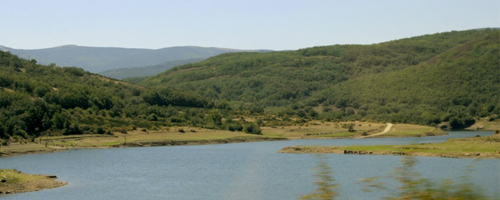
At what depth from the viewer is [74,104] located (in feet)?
343

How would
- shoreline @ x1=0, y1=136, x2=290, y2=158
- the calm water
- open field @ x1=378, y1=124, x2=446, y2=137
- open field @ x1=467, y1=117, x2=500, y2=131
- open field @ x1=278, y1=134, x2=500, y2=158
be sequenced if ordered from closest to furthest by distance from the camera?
the calm water
open field @ x1=278, y1=134, x2=500, y2=158
shoreline @ x1=0, y1=136, x2=290, y2=158
open field @ x1=378, y1=124, x2=446, y2=137
open field @ x1=467, y1=117, x2=500, y2=131

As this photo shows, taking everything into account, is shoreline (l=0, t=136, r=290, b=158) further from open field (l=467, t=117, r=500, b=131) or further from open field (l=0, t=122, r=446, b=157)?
open field (l=467, t=117, r=500, b=131)

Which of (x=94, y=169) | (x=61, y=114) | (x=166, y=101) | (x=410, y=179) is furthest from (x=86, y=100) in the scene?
(x=410, y=179)

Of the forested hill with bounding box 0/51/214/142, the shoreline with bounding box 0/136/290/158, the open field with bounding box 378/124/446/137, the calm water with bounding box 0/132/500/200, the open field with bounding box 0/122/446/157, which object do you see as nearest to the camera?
the calm water with bounding box 0/132/500/200

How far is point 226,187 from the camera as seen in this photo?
→ 4303 cm

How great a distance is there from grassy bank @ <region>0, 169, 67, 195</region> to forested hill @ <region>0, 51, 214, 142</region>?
38.3 m

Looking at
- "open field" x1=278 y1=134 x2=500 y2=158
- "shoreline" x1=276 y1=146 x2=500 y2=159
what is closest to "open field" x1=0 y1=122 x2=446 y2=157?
"shoreline" x1=276 y1=146 x2=500 y2=159

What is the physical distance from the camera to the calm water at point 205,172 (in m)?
39.6

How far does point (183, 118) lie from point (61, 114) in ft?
105

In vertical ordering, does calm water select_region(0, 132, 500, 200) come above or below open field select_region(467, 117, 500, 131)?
below

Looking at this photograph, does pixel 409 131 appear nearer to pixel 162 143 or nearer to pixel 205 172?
pixel 162 143

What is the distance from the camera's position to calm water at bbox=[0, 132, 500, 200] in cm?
3956

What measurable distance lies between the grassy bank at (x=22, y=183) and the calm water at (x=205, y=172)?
1.03m

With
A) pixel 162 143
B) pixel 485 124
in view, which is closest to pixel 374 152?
pixel 162 143
